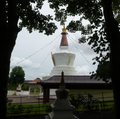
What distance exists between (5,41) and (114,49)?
13.1 ft

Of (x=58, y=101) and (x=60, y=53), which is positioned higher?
(x=60, y=53)

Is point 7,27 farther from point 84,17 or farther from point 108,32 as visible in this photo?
point 84,17

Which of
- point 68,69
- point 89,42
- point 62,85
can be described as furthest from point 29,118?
point 68,69

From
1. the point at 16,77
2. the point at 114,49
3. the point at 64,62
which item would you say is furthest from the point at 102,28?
the point at 16,77

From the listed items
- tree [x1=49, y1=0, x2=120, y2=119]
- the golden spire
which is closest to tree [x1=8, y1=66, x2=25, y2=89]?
the golden spire

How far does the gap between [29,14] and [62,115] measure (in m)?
4.75

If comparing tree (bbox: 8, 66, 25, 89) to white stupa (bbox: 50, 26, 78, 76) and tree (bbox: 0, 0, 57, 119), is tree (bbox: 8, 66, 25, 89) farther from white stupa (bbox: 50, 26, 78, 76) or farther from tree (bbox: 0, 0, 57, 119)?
tree (bbox: 0, 0, 57, 119)

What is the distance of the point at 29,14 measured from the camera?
43.6 ft

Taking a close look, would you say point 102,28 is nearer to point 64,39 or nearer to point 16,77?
point 64,39

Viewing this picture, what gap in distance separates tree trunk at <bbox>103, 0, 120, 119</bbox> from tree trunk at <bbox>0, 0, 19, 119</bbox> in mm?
3521

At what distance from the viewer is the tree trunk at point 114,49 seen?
33.7 ft

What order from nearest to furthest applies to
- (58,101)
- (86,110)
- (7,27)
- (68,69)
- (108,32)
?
1. (7,27)
2. (108,32)
3. (58,101)
4. (86,110)
5. (68,69)

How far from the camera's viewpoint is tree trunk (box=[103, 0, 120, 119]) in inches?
404

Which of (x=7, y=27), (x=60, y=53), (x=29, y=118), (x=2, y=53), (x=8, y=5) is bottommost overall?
(x=29, y=118)
